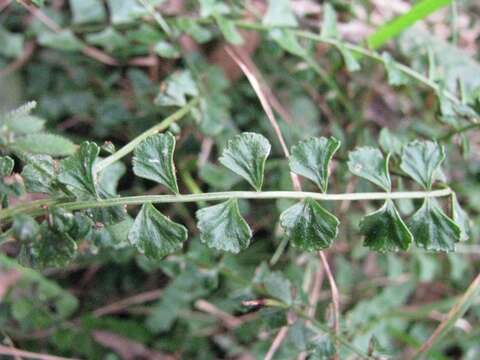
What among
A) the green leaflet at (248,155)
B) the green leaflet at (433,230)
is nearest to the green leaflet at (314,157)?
the green leaflet at (248,155)

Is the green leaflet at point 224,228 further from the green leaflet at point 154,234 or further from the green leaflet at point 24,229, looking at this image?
the green leaflet at point 24,229

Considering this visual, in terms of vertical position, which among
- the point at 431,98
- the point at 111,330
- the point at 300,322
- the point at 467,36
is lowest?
the point at 111,330

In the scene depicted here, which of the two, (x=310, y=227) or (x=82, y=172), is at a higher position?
(x=82, y=172)

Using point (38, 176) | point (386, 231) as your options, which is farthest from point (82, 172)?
point (386, 231)

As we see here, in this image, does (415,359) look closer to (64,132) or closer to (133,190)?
(133,190)

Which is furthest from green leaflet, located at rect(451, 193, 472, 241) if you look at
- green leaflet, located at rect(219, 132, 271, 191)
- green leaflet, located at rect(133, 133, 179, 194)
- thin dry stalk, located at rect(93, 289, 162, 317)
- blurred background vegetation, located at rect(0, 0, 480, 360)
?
thin dry stalk, located at rect(93, 289, 162, 317)

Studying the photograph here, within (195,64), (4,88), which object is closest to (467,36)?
(195,64)

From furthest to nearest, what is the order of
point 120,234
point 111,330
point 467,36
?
point 467,36 → point 111,330 → point 120,234

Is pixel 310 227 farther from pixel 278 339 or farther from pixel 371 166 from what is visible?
pixel 278 339
